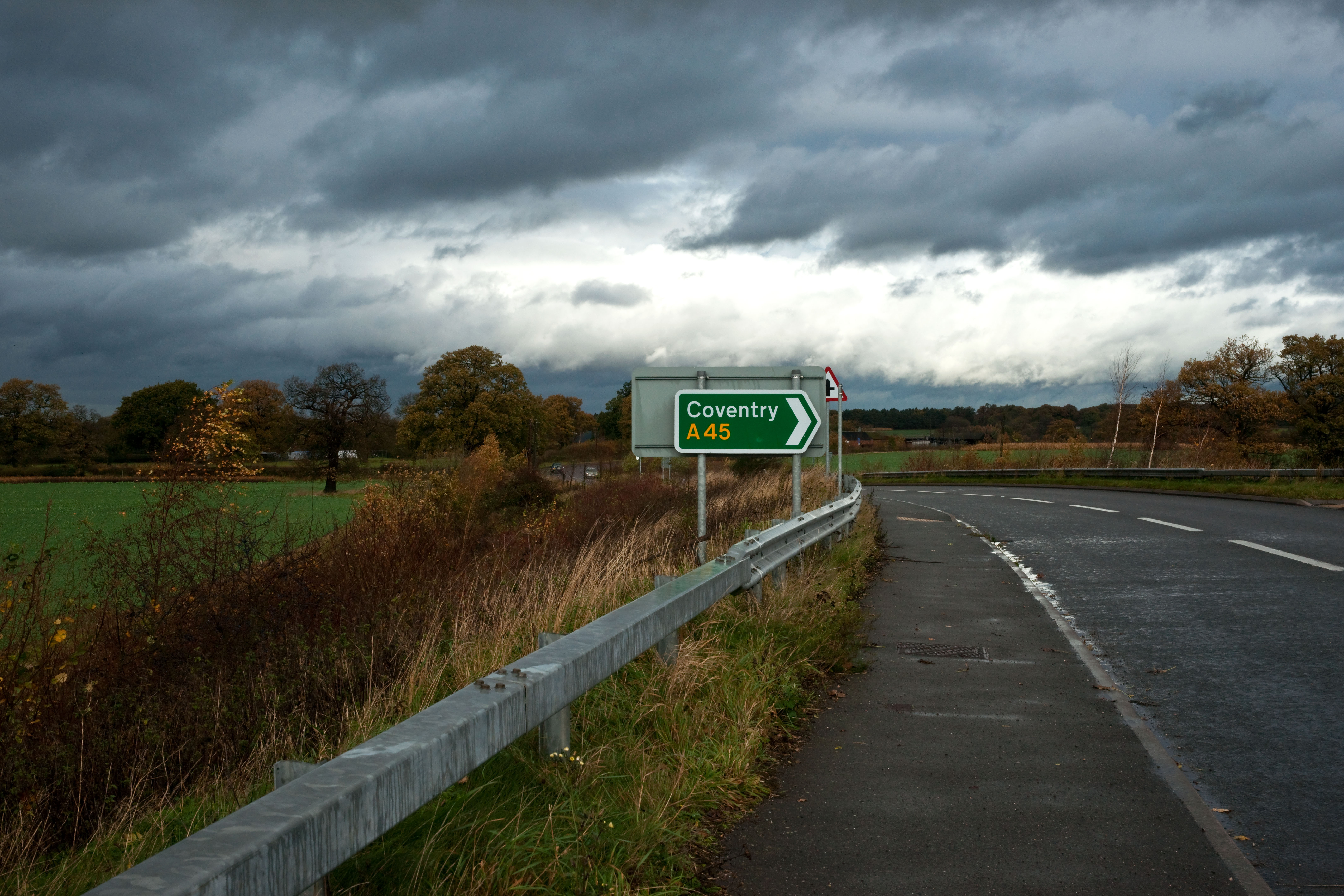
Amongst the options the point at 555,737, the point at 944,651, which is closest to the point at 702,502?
the point at 944,651

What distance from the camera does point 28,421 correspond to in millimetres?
63312

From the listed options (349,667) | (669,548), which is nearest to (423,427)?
(669,548)

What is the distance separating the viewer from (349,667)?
5.68 m

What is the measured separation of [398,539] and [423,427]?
64991mm

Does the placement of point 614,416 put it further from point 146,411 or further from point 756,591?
point 756,591

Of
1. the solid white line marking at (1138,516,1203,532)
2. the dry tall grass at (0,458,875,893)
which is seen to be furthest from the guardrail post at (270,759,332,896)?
the solid white line marking at (1138,516,1203,532)

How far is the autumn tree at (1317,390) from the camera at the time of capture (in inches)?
2233

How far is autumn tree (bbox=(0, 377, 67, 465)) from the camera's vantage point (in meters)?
63.0

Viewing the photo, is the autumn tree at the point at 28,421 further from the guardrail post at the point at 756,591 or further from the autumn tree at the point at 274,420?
the guardrail post at the point at 756,591

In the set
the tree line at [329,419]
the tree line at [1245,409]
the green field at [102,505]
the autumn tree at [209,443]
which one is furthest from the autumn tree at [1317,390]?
the autumn tree at [209,443]

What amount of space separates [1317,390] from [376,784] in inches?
2704

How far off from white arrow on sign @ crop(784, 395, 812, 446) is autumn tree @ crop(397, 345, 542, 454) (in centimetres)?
6213

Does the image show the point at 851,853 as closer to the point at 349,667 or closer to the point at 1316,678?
the point at 349,667

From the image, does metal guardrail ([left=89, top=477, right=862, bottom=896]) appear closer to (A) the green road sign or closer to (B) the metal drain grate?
(B) the metal drain grate
